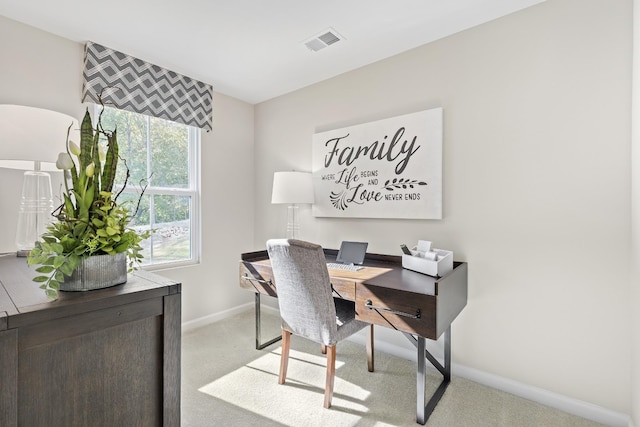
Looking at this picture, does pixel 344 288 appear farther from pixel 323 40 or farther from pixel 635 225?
pixel 323 40

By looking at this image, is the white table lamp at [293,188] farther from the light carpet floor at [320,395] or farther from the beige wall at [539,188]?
the light carpet floor at [320,395]

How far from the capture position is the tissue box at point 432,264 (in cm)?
188

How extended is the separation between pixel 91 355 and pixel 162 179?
2.36 meters

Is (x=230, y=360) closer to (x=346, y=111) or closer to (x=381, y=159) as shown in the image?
(x=381, y=159)

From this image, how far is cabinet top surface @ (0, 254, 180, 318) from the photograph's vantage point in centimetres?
76

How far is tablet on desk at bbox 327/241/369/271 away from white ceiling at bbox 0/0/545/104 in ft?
4.94

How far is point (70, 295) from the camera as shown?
0.85 m

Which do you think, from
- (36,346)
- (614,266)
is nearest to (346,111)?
(614,266)

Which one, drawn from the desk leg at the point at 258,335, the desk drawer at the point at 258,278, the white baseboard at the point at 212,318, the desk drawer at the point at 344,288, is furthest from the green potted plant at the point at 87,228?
the white baseboard at the point at 212,318

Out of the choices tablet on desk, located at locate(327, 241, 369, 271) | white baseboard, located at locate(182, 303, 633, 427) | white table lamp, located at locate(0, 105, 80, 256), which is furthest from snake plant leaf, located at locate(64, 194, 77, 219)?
white baseboard, located at locate(182, 303, 633, 427)

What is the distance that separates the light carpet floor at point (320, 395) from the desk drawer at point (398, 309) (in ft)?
1.89

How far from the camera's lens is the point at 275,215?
3395mm

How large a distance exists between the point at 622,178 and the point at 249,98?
313 cm

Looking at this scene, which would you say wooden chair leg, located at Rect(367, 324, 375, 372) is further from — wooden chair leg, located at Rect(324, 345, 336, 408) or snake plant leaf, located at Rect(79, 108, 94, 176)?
snake plant leaf, located at Rect(79, 108, 94, 176)
